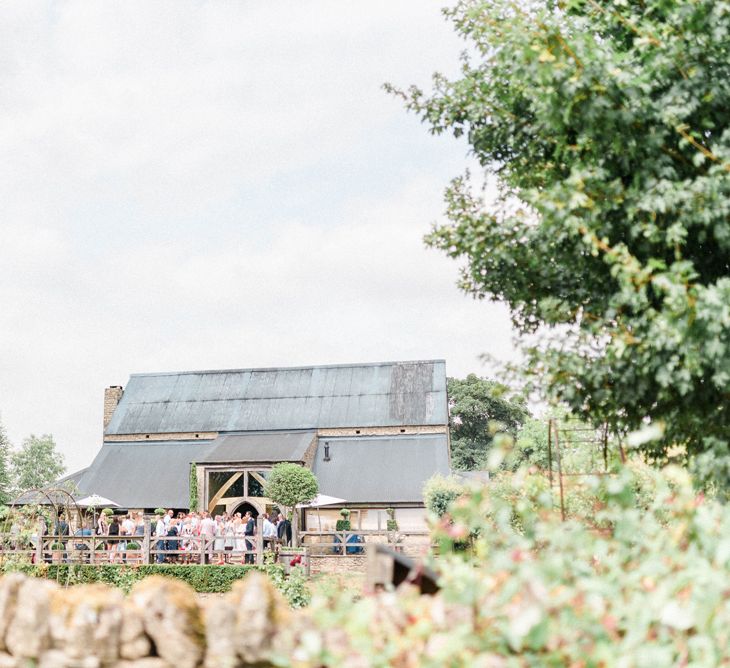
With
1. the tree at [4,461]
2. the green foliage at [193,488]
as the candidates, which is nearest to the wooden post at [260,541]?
the green foliage at [193,488]

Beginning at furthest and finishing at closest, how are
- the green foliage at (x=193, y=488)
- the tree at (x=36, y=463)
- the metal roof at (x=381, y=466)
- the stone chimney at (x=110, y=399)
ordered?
1. the tree at (x=36, y=463)
2. the stone chimney at (x=110, y=399)
3. the green foliage at (x=193, y=488)
4. the metal roof at (x=381, y=466)

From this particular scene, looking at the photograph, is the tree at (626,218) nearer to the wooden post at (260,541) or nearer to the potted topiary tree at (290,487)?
the wooden post at (260,541)

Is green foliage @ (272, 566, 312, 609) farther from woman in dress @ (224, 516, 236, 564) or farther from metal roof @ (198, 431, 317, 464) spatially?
metal roof @ (198, 431, 317, 464)

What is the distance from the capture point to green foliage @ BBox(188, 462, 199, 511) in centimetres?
3291

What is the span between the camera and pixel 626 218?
24.1 ft

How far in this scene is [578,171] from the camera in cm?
724

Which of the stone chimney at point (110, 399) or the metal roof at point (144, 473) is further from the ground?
the stone chimney at point (110, 399)

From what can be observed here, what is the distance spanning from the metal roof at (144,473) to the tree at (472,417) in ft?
99.9

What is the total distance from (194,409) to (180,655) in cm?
3626

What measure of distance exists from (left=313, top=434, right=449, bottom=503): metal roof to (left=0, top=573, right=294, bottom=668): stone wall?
27.6m

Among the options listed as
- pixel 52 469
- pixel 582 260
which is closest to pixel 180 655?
pixel 582 260

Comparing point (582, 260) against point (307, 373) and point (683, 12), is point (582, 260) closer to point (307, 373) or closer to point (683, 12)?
point (683, 12)

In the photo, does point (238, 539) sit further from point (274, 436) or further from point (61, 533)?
point (274, 436)

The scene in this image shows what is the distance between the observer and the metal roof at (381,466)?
32.2 meters
